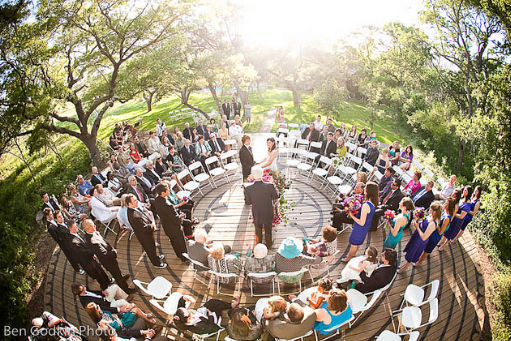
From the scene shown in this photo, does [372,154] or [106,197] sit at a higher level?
[106,197]

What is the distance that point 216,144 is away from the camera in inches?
441

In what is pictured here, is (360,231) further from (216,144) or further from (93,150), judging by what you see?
(93,150)

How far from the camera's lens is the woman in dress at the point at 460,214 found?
264 inches

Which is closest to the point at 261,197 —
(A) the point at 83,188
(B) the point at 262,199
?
(B) the point at 262,199

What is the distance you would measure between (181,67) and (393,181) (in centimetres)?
1258

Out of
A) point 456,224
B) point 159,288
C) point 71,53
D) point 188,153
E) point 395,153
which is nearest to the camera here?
point 159,288

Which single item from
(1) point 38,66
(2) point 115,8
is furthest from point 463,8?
(1) point 38,66

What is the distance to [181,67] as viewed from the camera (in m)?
15.0

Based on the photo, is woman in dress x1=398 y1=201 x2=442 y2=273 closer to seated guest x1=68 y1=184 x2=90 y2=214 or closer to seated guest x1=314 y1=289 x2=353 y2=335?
seated guest x1=314 y1=289 x2=353 y2=335

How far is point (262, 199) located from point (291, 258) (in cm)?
152

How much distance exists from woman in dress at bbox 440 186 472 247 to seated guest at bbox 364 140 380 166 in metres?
3.48

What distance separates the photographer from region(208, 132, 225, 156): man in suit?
11.1 m

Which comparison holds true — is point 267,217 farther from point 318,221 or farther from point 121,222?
point 121,222

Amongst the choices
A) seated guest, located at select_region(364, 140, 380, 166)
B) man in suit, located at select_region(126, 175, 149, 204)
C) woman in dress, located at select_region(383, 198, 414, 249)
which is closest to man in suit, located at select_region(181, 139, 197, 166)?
man in suit, located at select_region(126, 175, 149, 204)
